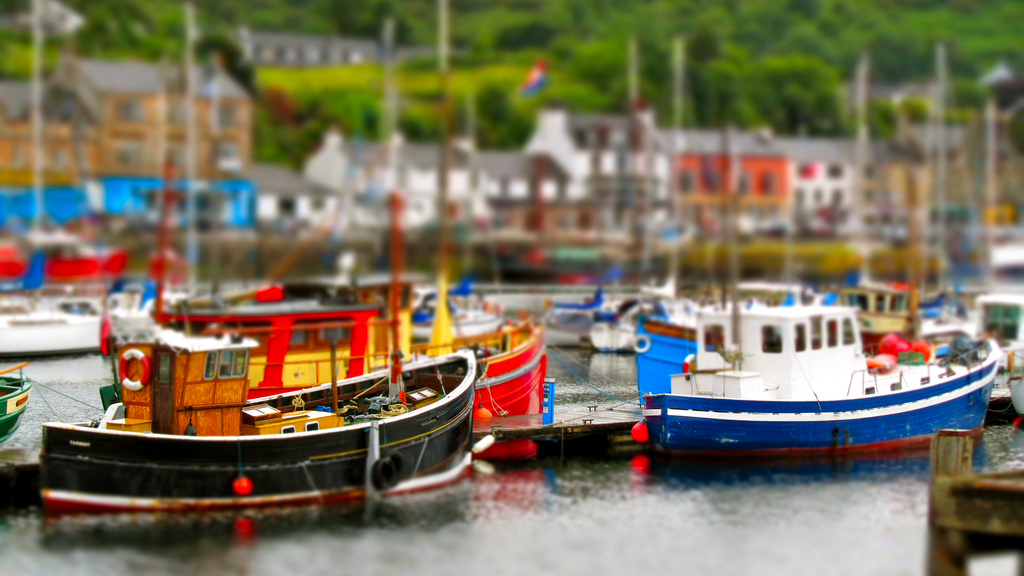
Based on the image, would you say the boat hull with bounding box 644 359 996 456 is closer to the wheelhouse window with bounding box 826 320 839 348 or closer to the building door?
the wheelhouse window with bounding box 826 320 839 348

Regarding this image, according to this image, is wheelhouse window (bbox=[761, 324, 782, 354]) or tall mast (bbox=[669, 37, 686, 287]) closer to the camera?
wheelhouse window (bbox=[761, 324, 782, 354])

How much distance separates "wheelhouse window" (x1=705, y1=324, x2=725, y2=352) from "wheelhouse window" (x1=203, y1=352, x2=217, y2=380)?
11.1 meters

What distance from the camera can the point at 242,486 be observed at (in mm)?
18781

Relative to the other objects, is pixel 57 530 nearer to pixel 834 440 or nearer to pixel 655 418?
pixel 655 418

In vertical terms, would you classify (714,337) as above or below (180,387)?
above

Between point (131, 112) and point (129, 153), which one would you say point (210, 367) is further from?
point (131, 112)

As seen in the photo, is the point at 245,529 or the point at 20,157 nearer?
the point at 245,529

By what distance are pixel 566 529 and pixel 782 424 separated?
21.3 feet

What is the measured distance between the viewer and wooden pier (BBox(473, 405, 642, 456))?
77.5 ft

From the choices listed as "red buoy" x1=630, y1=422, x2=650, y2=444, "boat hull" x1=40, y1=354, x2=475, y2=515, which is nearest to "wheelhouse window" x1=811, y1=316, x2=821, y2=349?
"red buoy" x1=630, y1=422, x2=650, y2=444

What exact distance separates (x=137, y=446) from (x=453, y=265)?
2293 inches

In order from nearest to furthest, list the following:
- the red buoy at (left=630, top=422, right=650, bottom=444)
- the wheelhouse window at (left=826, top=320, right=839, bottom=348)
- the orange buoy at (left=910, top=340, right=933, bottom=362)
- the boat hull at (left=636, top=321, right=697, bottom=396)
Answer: the red buoy at (left=630, top=422, right=650, bottom=444) → the wheelhouse window at (left=826, top=320, right=839, bottom=348) → the orange buoy at (left=910, top=340, right=933, bottom=362) → the boat hull at (left=636, top=321, right=697, bottom=396)

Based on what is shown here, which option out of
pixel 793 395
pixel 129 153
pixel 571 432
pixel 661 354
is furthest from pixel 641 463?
pixel 129 153

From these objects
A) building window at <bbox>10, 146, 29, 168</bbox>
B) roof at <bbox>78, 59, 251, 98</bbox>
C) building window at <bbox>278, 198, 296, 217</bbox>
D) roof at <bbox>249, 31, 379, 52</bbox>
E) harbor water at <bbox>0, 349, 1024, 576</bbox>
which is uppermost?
roof at <bbox>249, 31, 379, 52</bbox>
